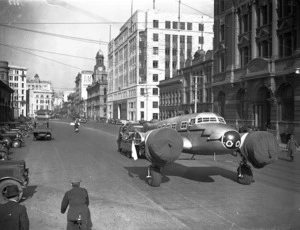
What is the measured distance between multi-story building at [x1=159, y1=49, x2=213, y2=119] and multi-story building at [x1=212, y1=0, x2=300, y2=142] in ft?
20.2

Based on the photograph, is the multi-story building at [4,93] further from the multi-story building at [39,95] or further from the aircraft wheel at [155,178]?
the multi-story building at [39,95]

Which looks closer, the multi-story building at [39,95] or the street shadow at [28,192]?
the street shadow at [28,192]

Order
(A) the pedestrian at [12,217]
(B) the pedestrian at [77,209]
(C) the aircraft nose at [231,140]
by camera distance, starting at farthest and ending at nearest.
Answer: (C) the aircraft nose at [231,140]
(B) the pedestrian at [77,209]
(A) the pedestrian at [12,217]

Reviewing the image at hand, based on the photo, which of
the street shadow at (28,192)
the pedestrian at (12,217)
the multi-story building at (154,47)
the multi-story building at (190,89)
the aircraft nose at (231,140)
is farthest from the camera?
the multi-story building at (154,47)

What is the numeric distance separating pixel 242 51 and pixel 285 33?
909 centimetres

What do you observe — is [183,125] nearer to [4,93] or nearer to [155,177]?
[155,177]

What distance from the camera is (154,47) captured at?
3954 inches

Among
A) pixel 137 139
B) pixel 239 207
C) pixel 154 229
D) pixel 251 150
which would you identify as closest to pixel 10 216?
pixel 154 229

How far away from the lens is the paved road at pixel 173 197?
33.2 feet

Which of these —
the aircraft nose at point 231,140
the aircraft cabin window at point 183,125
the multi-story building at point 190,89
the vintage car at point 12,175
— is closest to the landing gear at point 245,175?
the aircraft nose at point 231,140

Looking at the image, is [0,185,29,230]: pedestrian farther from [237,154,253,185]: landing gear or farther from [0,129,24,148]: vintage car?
[0,129,24,148]: vintage car

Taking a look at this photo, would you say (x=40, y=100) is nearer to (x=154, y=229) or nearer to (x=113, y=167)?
(x=113, y=167)

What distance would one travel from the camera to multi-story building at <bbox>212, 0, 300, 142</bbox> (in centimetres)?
3869

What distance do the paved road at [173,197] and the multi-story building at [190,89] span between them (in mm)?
35005
